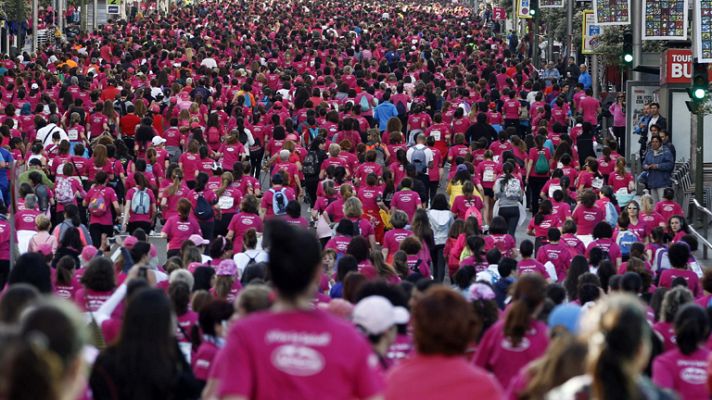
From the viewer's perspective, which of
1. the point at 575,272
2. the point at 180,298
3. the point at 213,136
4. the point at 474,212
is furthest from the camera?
the point at 213,136

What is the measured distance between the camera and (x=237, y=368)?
17.7 feet

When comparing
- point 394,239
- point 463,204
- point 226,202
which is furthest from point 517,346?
point 226,202

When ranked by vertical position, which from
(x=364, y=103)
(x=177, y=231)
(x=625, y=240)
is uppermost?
(x=364, y=103)

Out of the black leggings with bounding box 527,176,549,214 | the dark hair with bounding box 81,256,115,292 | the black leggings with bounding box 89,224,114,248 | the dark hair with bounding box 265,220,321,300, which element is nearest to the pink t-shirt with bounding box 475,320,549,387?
the dark hair with bounding box 265,220,321,300

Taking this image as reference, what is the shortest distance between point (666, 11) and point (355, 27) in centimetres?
3253

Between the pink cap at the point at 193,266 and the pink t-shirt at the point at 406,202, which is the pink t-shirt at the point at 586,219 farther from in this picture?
the pink cap at the point at 193,266

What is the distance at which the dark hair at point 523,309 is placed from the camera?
8.05m

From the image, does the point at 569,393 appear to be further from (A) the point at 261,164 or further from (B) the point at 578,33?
(B) the point at 578,33

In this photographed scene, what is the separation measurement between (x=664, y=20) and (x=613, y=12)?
9.66ft

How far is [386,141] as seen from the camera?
24938mm

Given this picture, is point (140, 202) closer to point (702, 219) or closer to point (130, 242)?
point (130, 242)

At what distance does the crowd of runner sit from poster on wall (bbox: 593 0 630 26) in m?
1.77

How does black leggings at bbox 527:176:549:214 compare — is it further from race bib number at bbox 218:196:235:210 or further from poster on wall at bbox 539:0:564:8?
poster on wall at bbox 539:0:564:8

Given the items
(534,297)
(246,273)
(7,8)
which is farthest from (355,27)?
(534,297)
